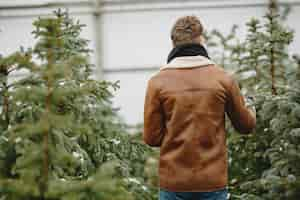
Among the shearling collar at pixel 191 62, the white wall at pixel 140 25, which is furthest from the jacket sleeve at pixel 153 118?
the white wall at pixel 140 25

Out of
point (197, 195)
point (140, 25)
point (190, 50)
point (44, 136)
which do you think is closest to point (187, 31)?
point (190, 50)

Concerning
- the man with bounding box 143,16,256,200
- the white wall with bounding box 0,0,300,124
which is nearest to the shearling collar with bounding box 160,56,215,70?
the man with bounding box 143,16,256,200

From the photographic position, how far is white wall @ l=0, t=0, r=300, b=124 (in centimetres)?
830

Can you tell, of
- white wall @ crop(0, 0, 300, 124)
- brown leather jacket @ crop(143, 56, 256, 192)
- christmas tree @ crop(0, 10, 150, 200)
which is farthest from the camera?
white wall @ crop(0, 0, 300, 124)

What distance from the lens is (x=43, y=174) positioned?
7.57 ft

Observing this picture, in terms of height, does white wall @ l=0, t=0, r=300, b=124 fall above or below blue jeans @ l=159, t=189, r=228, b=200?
above

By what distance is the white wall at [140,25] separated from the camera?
8305 mm

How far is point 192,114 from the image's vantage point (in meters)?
2.87

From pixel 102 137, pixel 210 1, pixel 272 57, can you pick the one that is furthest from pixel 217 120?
pixel 210 1

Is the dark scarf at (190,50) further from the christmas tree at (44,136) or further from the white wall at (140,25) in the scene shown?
the white wall at (140,25)

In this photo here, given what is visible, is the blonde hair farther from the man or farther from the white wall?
the white wall

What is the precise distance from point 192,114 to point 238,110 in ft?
0.71

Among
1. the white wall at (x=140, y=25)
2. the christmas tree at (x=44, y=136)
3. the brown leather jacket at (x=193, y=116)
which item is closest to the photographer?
the christmas tree at (x=44, y=136)

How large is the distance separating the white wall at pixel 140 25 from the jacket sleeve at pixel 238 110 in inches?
214
